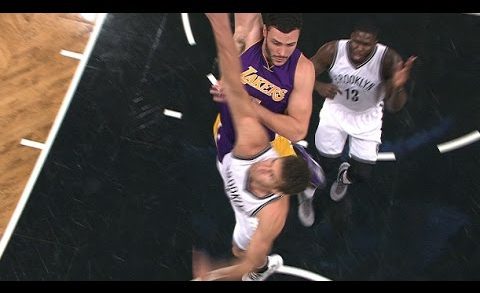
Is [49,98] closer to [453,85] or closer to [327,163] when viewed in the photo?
[327,163]

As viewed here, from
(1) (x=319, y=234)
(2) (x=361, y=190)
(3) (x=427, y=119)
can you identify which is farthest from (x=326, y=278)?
(3) (x=427, y=119)

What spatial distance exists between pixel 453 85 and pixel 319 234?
6.51 ft

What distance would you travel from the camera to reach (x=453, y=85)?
5297mm

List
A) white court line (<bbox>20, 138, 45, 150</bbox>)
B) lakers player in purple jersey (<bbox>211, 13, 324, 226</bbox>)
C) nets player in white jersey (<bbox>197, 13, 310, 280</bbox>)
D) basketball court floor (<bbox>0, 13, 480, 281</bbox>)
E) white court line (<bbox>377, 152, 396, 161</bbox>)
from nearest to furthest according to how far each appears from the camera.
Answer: nets player in white jersey (<bbox>197, 13, 310, 280</bbox>) < lakers player in purple jersey (<bbox>211, 13, 324, 226</bbox>) < basketball court floor (<bbox>0, 13, 480, 281</bbox>) < white court line (<bbox>377, 152, 396, 161</bbox>) < white court line (<bbox>20, 138, 45, 150</bbox>)

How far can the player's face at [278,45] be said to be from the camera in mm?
3963

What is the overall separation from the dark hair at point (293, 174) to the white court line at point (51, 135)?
2285mm

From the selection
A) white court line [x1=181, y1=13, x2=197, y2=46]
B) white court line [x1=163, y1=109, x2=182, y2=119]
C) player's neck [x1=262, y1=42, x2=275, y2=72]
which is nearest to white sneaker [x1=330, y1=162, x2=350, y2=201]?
player's neck [x1=262, y1=42, x2=275, y2=72]

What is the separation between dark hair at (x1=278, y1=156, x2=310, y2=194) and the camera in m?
3.99

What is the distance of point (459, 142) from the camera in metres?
5.03

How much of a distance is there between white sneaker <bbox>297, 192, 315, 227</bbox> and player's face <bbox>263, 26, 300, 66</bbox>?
126 centimetres

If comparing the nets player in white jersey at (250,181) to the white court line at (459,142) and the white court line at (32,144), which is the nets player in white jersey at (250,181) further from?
the white court line at (32,144)

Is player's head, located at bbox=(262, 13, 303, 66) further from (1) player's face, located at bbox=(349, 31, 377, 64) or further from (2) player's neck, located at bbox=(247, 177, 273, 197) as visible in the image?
(2) player's neck, located at bbox=(247, 177, 273, 197)

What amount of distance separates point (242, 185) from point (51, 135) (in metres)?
1.99

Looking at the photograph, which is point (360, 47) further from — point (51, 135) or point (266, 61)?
point (51, 135)
